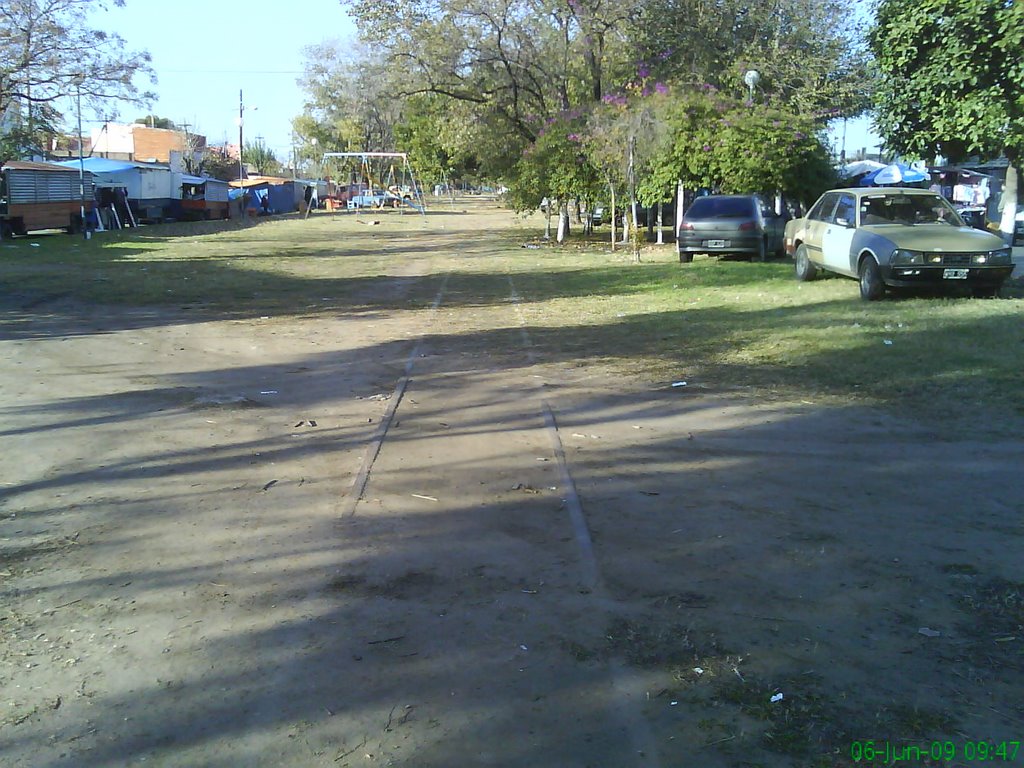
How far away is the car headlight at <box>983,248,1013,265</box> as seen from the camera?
1351 cm

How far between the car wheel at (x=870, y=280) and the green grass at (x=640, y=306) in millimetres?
188

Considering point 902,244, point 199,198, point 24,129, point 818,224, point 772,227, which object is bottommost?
point 902,244

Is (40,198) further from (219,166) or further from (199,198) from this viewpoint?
(219,166)

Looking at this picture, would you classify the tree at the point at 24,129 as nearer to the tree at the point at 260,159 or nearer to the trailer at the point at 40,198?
the trailer at the point at 40,198

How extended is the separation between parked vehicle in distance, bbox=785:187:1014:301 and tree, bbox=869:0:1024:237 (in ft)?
3.72

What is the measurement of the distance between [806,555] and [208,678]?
307cm

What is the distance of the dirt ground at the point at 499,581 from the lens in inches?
142

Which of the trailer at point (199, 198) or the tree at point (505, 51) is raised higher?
the tree at point (505, 51)

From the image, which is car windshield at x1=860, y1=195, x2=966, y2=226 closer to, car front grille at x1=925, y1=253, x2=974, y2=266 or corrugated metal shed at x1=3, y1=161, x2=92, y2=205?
car front grille at x1=925, y1=253, x2=974, y2=266

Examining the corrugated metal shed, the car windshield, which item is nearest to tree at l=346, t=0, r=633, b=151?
the corrugated metal shed

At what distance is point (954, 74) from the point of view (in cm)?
1433

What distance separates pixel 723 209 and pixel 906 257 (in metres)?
8.92

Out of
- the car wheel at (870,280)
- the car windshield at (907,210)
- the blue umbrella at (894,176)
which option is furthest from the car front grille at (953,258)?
the blue umbrella at (894,176)

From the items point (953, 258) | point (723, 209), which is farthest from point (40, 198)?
point (953, 258)
